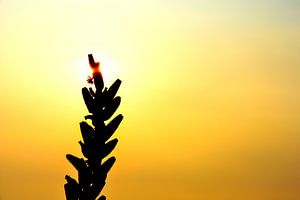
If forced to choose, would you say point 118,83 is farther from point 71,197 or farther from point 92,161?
point 71,197

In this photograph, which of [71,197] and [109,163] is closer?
[71,197]

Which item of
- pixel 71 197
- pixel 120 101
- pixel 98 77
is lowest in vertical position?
pixel 71 197

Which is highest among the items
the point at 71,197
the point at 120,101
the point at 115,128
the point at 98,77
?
the point at 98,77

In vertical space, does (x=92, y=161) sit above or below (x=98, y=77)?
below

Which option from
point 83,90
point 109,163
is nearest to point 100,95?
point 83,90

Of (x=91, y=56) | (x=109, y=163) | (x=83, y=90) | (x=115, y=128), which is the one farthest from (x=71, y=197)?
(x=91, y=56)

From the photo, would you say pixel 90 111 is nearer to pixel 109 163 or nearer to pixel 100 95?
pixel 100 95
